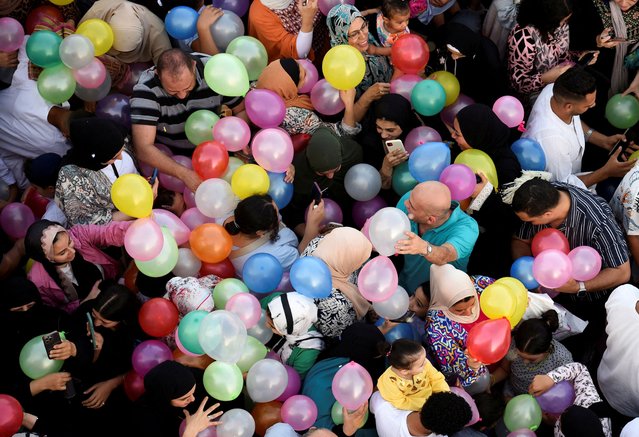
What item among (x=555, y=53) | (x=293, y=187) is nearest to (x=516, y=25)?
(x=555, y=53)

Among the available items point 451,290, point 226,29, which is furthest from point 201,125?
point 451,290

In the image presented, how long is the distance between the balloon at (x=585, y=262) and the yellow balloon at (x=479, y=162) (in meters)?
0.55

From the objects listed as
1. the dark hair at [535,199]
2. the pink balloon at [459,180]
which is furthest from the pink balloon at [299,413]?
the dark hair at [535,199]

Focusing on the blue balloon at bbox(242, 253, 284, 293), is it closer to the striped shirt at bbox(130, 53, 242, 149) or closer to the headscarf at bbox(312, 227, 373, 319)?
the headscarf at bbox(312, 227, 373, 319)

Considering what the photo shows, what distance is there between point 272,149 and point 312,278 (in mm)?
808

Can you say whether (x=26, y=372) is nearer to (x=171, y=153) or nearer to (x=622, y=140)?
(x=171, y=153)

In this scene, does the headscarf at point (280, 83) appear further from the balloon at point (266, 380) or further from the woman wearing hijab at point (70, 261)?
the balloon at point (266, 380)

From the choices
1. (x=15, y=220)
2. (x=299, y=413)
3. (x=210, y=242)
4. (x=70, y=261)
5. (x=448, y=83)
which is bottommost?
(x=15, y=220)

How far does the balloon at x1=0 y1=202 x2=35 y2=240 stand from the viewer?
14.0ft

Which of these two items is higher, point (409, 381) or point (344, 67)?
point (344, 67)

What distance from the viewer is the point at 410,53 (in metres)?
4.34

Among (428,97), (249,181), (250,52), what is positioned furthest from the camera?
(250,52)

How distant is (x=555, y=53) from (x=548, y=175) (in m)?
0.90

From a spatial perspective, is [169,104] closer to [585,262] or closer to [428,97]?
[428,97]
